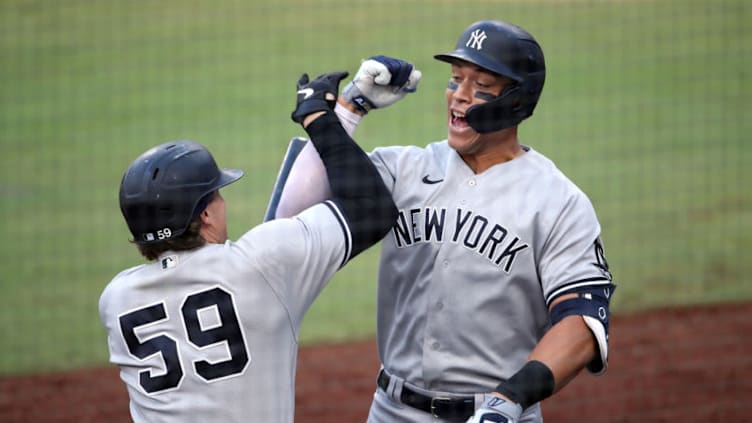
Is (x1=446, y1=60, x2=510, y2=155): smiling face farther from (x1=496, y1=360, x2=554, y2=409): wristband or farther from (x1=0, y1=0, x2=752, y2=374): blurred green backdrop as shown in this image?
(x1=0, y1=0, x2=752, y2=374): blurred green backdrop

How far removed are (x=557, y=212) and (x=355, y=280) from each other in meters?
→ 5.01

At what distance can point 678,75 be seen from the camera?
44.3 feet

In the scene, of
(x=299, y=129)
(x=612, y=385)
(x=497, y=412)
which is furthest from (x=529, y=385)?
(x=299, y=129)

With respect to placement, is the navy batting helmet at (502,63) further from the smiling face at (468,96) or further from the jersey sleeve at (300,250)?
the jersey sleeve at (300,250)

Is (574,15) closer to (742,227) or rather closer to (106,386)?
(742,227)

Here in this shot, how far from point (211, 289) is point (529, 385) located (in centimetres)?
81

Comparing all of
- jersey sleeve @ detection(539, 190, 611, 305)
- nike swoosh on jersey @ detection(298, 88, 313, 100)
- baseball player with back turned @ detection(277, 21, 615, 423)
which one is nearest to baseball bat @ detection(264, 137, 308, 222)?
baseball player with back turned @ detection(277, 21, 615, 423)

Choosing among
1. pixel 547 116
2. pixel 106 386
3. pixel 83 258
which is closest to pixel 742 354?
pixel 106 386

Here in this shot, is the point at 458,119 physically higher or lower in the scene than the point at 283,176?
higher

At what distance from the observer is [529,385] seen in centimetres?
258

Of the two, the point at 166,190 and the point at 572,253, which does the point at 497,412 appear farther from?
the point at 166,190

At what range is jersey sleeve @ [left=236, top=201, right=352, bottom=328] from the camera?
260 centimetres

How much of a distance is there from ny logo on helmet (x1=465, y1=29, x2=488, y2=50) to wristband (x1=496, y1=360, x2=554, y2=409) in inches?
34.6

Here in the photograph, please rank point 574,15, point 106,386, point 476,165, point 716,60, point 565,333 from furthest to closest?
point 574,15 < point 716,60 < point 106,386 < point 476,165 < point 565,333
